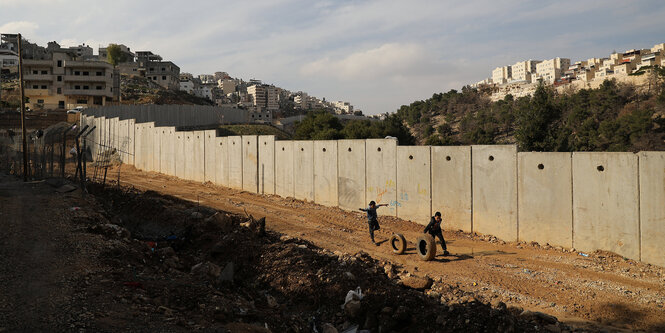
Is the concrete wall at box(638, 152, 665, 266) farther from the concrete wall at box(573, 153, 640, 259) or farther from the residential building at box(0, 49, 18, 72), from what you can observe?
the residential building at box(0, 49, 18, 72)

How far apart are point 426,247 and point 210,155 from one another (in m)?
16.6

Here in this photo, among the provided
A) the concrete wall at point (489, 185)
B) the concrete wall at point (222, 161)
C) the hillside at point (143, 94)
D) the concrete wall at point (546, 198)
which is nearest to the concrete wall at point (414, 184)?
the concrete wall at point (489, 185)

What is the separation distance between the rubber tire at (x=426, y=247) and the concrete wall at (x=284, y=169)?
30.6 feet

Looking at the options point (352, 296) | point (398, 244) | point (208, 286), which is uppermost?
point (398, 244)

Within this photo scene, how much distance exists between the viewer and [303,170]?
17625 millimetres

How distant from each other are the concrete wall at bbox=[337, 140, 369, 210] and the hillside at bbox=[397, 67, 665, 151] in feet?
81.2

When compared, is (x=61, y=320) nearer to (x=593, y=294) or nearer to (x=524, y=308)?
(x=524, y=308)

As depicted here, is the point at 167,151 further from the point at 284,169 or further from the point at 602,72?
the point at 602,72

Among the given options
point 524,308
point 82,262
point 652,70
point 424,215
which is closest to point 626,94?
point 652,70

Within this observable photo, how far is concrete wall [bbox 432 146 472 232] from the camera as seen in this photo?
12.0 metres

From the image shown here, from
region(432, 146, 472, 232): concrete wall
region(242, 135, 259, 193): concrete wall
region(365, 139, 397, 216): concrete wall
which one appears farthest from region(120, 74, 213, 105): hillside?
region(432, 146, 472, 232): concrete wall

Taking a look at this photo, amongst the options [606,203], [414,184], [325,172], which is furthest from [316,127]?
[606,203]

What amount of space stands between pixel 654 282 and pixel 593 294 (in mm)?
1674

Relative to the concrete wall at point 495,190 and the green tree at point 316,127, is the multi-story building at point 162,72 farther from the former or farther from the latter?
the concrete wall at point 495,190
